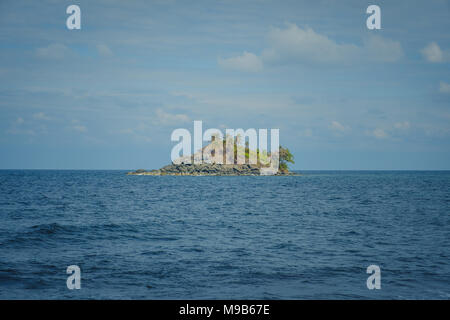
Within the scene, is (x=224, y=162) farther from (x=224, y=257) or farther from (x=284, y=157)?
(x=224, y=257)

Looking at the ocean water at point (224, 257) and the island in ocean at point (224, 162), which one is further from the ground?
the island in ocean at point (224, 162)

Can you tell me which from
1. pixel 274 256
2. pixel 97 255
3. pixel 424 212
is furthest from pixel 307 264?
pixel 424 212

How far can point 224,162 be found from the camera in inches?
7116

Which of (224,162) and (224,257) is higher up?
(224,162)

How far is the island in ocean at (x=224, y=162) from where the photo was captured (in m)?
178

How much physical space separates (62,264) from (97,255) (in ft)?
7.10

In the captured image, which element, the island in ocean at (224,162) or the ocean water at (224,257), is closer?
the ocean water at (224,257)

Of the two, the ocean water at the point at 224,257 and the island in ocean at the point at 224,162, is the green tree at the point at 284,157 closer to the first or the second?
the island in ocean at the point at 224,162

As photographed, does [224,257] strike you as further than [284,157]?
No

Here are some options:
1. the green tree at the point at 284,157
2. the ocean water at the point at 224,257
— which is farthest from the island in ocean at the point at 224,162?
the ocean water at the point at 224,257

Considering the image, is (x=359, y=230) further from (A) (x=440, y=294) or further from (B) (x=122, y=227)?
(B) (x=122, y=227)

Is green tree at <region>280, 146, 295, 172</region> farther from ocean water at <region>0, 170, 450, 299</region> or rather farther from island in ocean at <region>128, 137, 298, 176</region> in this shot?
ocean water at <region>0, 170, 450, 299</region>

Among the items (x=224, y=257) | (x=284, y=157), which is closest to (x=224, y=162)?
(x=284, y=157)

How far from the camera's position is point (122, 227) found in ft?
98.3
